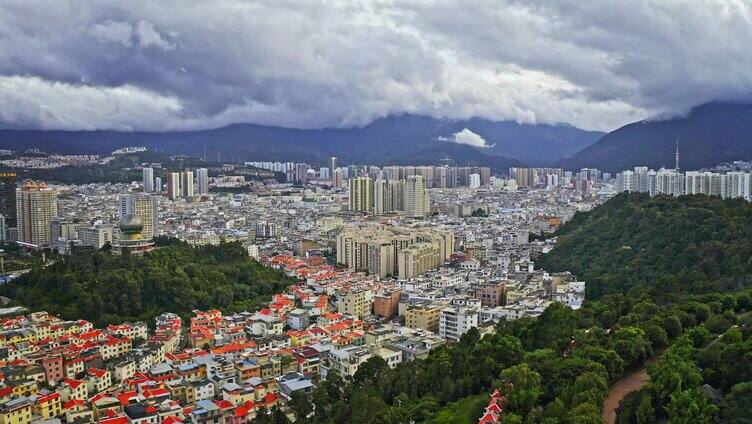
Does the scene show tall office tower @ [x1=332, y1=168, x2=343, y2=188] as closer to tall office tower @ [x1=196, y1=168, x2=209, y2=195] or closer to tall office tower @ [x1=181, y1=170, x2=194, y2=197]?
tall office tower @ [x1=196, y1=168, x2=209, y2=195]

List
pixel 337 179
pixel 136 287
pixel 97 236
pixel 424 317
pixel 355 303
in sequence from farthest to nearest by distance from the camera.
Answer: pixel 337 179, pixel 97 236, pixel 355 303, pixel 136 287, pixel 424 317

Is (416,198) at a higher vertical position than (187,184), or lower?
lower

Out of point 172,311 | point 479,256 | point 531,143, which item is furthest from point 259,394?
point 531,143

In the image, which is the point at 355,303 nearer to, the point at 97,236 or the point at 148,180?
the point at 97,236

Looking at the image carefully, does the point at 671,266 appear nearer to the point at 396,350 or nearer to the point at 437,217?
the point at 396,350

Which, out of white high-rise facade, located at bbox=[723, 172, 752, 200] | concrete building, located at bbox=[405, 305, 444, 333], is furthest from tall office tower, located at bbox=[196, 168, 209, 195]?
concrete building, located at bbox=[405, 305, 444, 333]

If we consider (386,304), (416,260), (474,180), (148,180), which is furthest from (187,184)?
(386,304)
